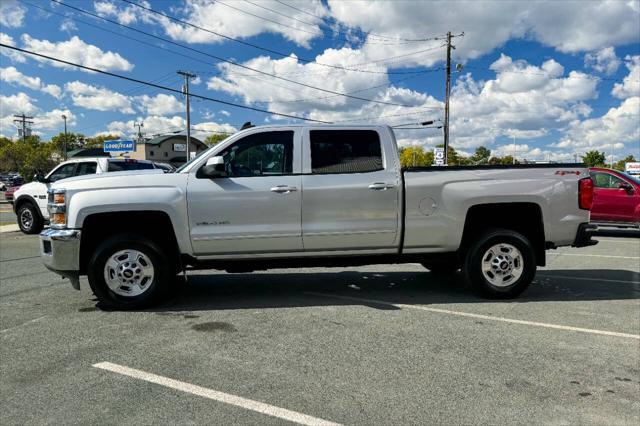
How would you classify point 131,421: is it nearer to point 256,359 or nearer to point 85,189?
point 256,359

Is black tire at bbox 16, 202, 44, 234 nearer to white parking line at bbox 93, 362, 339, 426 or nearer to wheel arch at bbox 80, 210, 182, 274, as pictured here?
wheel arch at bbox 80, 210, 182, 274

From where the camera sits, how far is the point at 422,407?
2.94m

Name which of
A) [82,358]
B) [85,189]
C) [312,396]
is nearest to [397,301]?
[312,396]

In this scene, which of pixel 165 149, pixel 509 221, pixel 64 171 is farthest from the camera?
pixel 165 149

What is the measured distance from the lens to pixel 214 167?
4.91 metres

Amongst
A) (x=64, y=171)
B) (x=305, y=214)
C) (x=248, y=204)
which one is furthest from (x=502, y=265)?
(x=64, y=171)

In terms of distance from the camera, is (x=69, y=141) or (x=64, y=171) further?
(x=69, y=141)

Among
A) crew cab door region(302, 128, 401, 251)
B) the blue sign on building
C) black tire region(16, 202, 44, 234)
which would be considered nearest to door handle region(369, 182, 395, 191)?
crew cab door region(302, 128, 401, 251)

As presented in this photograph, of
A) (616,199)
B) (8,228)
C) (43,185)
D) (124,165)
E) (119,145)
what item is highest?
(119,145)

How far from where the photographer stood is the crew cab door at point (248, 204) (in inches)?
199

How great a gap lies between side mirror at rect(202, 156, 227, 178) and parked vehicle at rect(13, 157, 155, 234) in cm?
822

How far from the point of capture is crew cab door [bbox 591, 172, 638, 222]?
11.1 metres

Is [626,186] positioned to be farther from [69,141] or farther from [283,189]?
[69,141]

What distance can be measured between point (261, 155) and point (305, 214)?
2.81 feet
